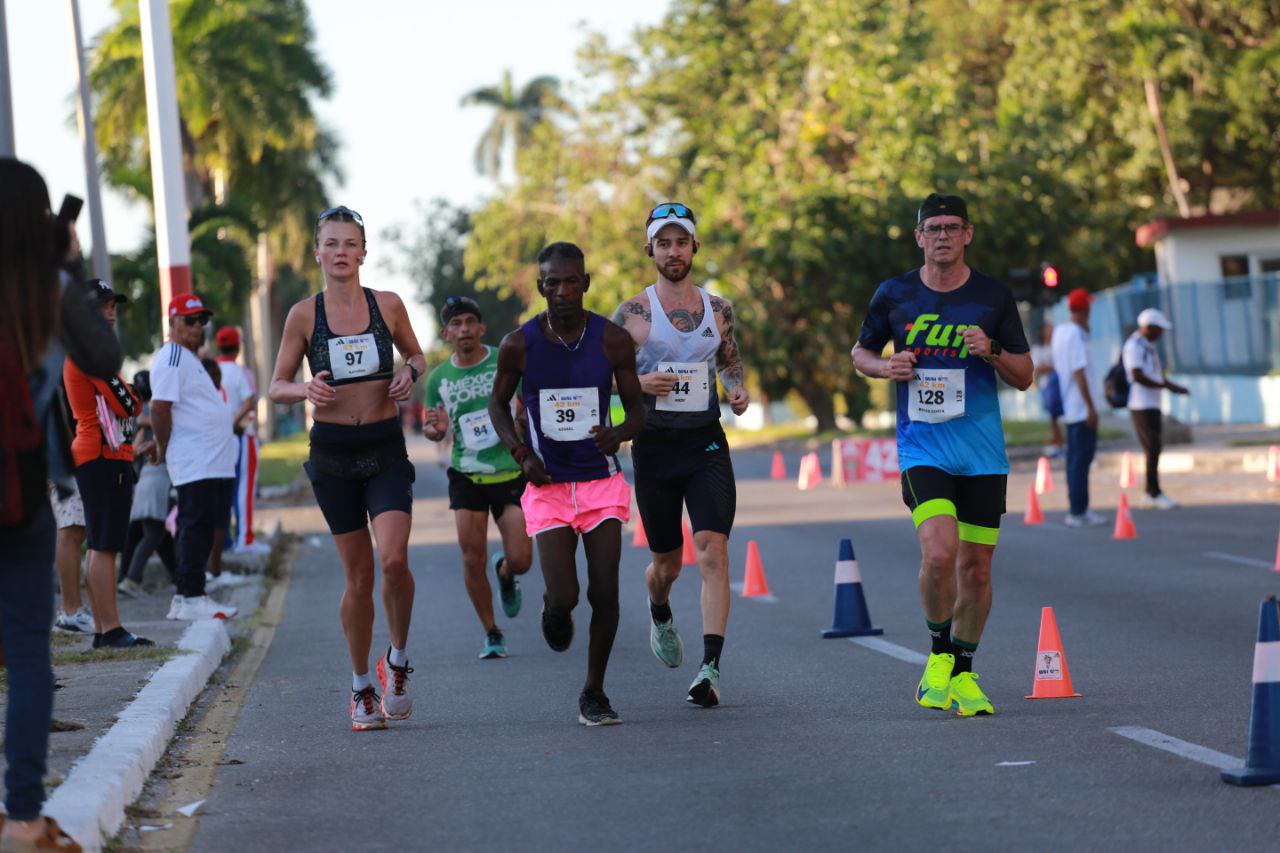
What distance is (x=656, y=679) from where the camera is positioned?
10336 mm

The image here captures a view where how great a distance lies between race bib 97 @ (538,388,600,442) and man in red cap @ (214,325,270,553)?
7575 mm

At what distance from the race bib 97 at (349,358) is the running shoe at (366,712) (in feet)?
4.36

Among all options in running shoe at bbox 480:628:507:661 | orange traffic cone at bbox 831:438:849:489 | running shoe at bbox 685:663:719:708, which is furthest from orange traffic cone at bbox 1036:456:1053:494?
running shoe at bbox 685:663:719:708

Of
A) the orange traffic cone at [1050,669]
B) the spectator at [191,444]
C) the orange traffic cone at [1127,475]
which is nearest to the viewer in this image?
the orange traffic cone at [1050,669]

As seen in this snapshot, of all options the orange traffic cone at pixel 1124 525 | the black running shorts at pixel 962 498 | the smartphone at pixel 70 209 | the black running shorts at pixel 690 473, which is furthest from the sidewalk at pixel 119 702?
the orange traffic cone at pixel 1124 525

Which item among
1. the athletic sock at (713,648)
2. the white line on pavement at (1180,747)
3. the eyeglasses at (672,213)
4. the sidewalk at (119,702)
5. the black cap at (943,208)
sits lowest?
the white line on pavement at (1180,747)

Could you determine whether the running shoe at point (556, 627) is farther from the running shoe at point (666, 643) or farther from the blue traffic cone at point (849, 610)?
the blue traffic cone at point (849, 610)

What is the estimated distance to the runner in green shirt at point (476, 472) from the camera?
462 inches

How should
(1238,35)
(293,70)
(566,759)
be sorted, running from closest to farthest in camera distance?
(566,759)
(1238,35)
(293,70)

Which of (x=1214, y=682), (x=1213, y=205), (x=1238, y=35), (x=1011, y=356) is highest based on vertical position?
(x=1238, y=35)

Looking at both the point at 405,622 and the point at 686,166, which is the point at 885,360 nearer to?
the point at 405,622

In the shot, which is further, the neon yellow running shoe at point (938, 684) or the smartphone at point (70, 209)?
the neon yellow running shoe at point (938, 684)

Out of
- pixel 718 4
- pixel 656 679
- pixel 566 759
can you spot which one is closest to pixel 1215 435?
pixel 656 679

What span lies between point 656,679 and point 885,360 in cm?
236
